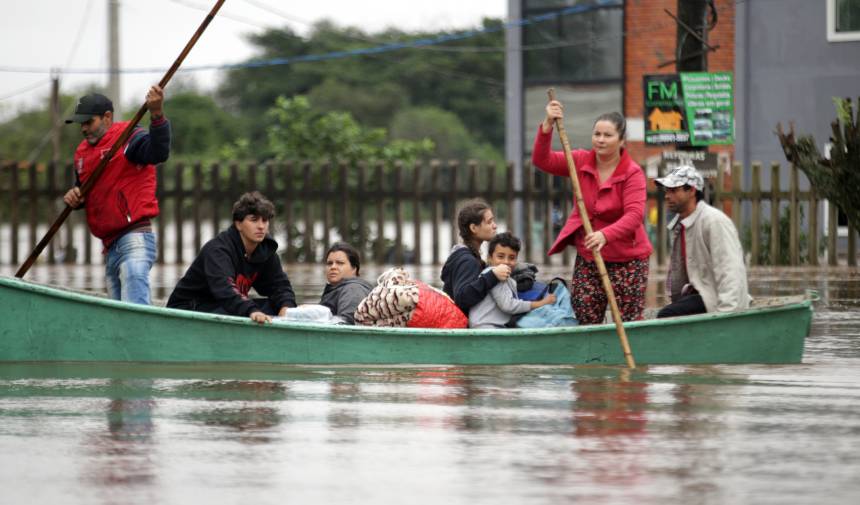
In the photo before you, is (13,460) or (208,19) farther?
(208,19)

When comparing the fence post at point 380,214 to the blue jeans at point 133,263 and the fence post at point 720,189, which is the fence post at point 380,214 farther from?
the blue jeans at point 133,263

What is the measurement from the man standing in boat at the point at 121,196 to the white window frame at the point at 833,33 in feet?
60.2

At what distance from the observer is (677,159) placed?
17.8 m

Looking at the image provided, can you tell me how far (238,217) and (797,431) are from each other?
432 centimetres

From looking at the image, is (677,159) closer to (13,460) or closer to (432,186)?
(432,186)

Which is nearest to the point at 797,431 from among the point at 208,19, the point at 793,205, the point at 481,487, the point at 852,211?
the point at 481,487

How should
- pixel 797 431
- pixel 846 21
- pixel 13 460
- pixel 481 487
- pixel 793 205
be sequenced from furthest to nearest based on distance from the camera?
pixel 846 21, pixel 793 205, pixel 797 431, pixel 13 460, pixel 481 487

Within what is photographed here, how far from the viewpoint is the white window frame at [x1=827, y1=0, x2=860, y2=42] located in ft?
87.1

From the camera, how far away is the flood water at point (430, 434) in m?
6.27

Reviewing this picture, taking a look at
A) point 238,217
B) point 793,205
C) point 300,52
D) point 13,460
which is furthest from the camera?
point 300,52

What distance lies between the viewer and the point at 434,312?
10.4m

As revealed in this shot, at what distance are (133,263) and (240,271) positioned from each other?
76 centimetres

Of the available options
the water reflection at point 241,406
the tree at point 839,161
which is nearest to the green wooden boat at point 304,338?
the water reflection at point 241,406

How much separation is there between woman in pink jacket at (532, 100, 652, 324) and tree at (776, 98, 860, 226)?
6278 millimetres
